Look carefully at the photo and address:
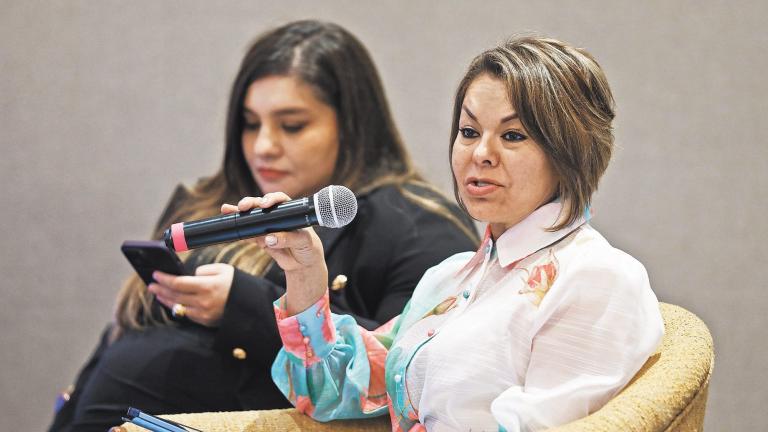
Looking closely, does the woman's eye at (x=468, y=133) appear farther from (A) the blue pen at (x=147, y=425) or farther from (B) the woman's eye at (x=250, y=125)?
(B) the woman's eye at (x=250, y=125)

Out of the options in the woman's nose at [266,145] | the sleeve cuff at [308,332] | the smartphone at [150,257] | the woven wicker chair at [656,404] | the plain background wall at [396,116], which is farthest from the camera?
the plain background wall at [396,116]

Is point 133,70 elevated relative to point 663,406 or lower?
elevated

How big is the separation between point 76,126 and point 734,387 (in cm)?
172

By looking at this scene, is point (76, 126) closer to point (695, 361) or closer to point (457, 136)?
point (457, 136)

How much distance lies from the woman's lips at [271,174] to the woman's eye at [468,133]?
2.40 feet

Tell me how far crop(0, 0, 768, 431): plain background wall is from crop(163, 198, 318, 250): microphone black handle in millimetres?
970

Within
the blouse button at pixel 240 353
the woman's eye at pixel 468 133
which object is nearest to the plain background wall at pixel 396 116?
the blouse button at pixel 240 353

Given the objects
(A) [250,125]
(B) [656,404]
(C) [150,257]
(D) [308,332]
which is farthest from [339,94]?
(B) [656,404]

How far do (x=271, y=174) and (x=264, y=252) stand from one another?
6.0 inches

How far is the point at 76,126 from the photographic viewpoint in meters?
2.43

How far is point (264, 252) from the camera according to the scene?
171cm

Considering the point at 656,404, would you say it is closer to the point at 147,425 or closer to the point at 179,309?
the point at 147,425

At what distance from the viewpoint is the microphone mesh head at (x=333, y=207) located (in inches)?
40.3

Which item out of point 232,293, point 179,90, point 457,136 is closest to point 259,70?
point 232,293
